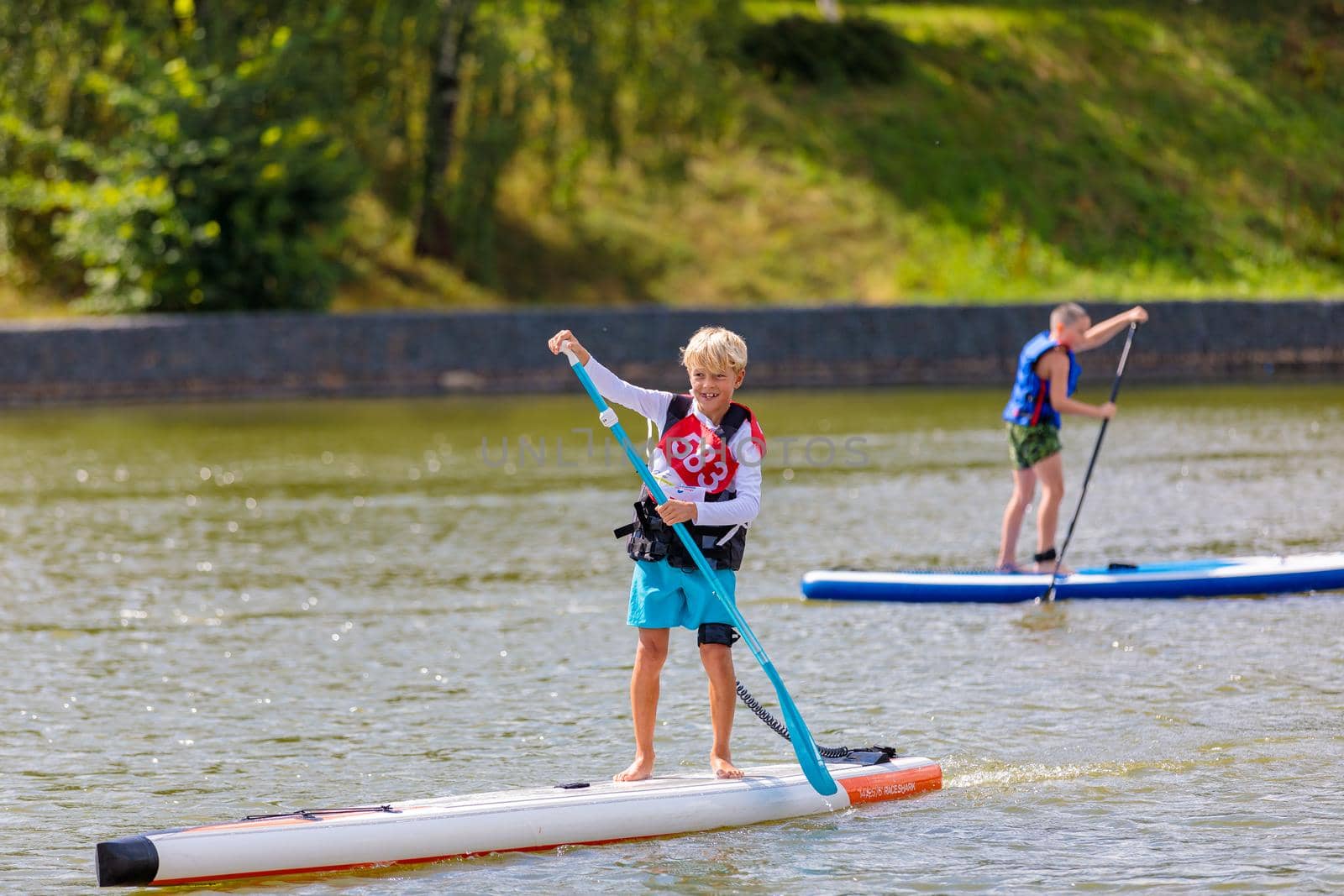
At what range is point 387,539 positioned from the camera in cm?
1350

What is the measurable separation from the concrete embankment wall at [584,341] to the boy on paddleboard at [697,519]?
1848cm

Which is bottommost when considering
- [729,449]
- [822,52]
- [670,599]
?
[670,599]

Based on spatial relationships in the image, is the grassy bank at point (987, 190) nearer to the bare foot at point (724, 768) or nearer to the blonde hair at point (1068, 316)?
the blonde hair at point (1068, 316)

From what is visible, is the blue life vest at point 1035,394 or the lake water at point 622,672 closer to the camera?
the lake water at point 622,672

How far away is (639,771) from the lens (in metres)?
6.59

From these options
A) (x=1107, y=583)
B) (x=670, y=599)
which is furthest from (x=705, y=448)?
(x=1107, y=583)

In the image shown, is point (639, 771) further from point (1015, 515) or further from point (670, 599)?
point (1015, 515)

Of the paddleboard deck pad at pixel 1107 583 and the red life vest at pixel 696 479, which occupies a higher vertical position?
the red life vest at pixel 696 479

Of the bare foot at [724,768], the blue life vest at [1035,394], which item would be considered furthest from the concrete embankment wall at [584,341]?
the bare foot at [724,768]

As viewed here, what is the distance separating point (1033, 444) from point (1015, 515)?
42cm

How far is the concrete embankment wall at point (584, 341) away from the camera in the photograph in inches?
1008

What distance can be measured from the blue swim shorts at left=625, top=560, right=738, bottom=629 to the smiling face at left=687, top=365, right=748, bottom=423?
0.54m

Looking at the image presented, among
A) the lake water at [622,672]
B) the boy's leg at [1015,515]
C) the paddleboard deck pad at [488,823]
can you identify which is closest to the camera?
the paddleboard deck pad at [488,823]

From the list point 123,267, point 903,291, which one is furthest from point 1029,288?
point 123,267
